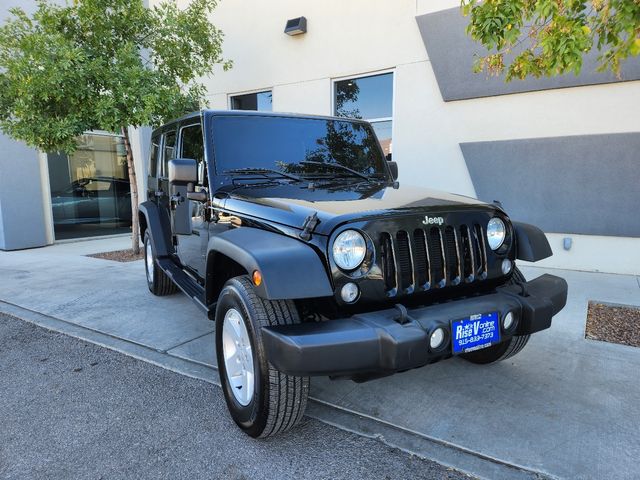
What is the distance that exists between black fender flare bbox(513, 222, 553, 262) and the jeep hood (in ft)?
1.00

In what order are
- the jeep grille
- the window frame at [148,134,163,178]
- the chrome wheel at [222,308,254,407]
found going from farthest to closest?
the window frame at [148,134,163,178] < the chrome wheel at [222,308,254,407] < the jeep grille

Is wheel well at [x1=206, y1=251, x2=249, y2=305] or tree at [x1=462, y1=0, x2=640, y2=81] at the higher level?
tree at [x1=462, y1=0, x2=640, y2=81]

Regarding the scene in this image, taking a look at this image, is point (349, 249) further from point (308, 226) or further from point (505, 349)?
point (505, 349)

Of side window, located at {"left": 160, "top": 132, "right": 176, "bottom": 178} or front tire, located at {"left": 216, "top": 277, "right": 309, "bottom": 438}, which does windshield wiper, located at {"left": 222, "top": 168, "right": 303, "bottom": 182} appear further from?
side window, located at {"left": 160, "top": 132, "right": 176, "bottom": 178}

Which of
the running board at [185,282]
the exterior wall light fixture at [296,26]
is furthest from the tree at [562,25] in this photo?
the exterior wall light fixture at [296,26]

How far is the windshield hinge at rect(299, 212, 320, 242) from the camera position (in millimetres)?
2230

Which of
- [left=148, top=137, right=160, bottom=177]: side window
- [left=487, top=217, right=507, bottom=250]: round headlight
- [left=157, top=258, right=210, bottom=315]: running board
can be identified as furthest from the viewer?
[left=148, top=137, right=160, bottom=177]: side window

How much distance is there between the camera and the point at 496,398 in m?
2.90

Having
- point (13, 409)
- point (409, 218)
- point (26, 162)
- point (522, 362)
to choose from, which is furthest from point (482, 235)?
point (26, 162)

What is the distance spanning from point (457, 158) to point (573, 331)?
3.67 meters

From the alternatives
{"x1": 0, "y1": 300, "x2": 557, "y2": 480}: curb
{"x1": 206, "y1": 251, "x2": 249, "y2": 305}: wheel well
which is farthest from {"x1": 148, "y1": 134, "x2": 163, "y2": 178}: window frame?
{"x1": 206, "y1": 251, "x2": 249, "y2": 305}: wheel well

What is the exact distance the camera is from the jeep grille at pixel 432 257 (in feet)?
7.52

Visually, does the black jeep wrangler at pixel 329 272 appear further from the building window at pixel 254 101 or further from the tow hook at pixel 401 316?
the building window at pixel 254 101

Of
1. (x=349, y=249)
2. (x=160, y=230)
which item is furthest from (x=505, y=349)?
(x=160, y=230)
